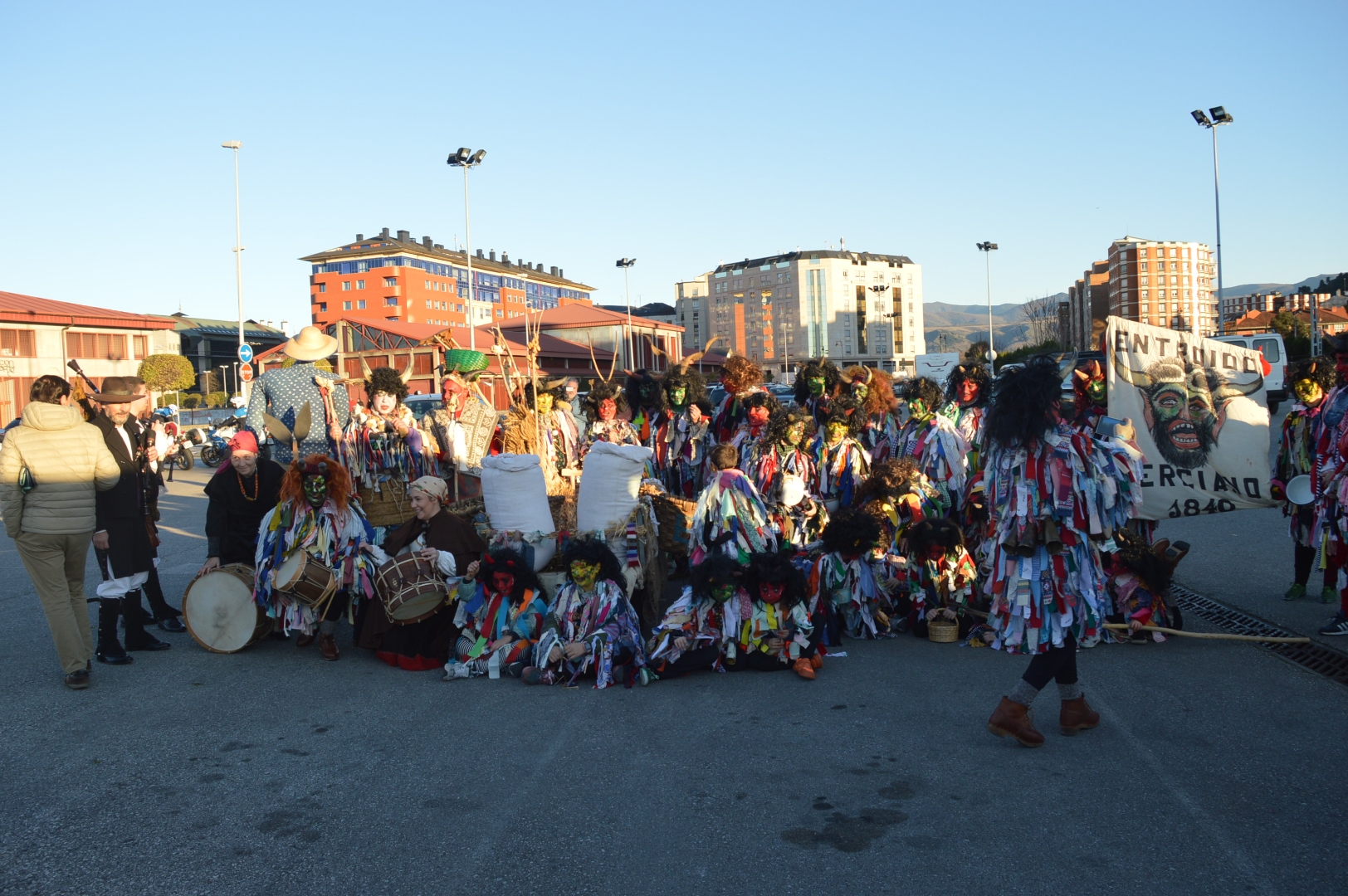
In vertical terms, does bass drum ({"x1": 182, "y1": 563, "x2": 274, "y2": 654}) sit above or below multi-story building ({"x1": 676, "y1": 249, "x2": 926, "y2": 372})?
below

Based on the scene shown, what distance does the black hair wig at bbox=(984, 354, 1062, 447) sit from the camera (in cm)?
460

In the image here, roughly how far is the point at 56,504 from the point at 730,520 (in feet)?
13.8

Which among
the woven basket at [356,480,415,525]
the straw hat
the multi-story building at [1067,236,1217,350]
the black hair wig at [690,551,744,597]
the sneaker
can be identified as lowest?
the sneaker

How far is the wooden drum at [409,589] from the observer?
6230mm

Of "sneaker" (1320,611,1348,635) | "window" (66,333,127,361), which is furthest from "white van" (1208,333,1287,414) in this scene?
"window" (66,333,127,361)

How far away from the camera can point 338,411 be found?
7.73m

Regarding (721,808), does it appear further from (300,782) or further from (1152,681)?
(1152,681)

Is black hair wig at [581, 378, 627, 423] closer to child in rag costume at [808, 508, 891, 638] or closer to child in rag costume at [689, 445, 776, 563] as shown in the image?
child in rag costume at [689, 445, 776, 563]

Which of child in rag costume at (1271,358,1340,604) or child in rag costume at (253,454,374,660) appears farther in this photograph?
child in rag costume at (1271,358,1340,604)

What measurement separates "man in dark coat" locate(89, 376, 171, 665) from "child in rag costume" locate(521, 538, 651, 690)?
2905 millimetres

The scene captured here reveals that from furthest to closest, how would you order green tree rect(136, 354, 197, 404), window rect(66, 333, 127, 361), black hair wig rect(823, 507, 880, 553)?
green tree rect(136, 354, 197, 404) < window rect(66, 333, 127, 361) < black hair wig rect(823, 507, 880, 553)

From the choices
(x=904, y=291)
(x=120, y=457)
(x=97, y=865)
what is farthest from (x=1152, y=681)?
(x=904, y=291)

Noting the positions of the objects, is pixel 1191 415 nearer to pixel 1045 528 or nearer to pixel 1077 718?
pixel 1045 528

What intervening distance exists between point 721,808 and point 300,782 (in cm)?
194
